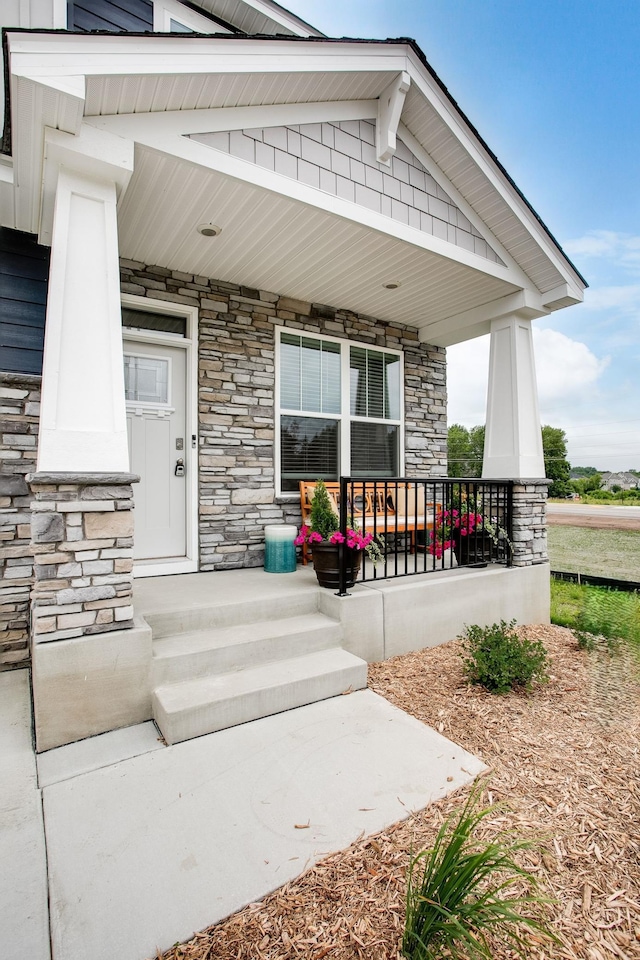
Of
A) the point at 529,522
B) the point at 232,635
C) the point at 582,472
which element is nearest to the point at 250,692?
the point at 232,635

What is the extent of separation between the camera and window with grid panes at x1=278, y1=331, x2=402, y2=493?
4.62 meters

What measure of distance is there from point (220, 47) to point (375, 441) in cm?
346

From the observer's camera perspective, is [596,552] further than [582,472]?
No

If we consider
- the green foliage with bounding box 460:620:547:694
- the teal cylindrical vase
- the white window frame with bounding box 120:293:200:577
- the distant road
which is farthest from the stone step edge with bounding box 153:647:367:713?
the distant road

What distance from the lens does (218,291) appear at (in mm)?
4195

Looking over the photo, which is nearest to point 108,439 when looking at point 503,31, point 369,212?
point 369,212

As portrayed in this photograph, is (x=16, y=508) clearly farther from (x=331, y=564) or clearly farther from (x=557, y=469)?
(x=557, y=469)

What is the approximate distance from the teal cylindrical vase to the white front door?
2.35ft

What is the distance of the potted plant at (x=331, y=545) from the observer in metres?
3.35

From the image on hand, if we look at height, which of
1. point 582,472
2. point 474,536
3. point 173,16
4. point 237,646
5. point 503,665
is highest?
point 173,16

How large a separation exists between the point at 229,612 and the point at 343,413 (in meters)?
2.59

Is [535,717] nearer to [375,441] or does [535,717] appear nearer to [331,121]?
[375,441]

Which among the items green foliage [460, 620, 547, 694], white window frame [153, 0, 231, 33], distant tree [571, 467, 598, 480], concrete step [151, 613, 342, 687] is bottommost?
green foliage [460, 620, 547, 694]

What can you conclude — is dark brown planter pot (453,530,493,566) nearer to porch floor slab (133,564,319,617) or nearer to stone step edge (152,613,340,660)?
porch floor slab (133,564,319,617)
